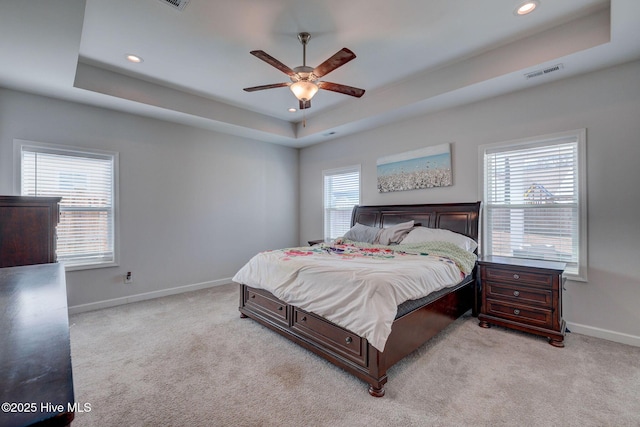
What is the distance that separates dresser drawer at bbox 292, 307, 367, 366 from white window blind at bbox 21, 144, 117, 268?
297cm

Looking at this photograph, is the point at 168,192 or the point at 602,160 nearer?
the point at 602,160

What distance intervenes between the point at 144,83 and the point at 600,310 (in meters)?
5.80

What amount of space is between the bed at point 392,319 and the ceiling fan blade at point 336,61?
1803 millimetres

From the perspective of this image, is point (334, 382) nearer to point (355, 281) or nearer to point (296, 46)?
point (355, 281)

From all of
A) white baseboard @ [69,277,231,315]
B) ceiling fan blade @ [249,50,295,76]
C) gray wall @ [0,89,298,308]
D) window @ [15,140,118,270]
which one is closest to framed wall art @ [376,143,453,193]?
gray wall @ [0,89,298,308]

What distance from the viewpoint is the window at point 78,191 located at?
3.44 m

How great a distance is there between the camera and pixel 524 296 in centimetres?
291

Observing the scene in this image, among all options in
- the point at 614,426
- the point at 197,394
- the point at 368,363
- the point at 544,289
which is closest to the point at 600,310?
the point at 544,289

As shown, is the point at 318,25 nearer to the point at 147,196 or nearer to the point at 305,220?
the point at 147,196

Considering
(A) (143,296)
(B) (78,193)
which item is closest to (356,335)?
(A) (143,296)

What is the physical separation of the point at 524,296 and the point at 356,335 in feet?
6.31

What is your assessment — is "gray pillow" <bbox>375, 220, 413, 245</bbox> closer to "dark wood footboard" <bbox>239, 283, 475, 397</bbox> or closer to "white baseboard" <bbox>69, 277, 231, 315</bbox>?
"dark wood footboard" <bbox>239, 283, 475, 397</bbox>

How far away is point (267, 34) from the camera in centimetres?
280

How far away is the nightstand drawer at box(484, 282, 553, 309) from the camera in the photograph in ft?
9.14
